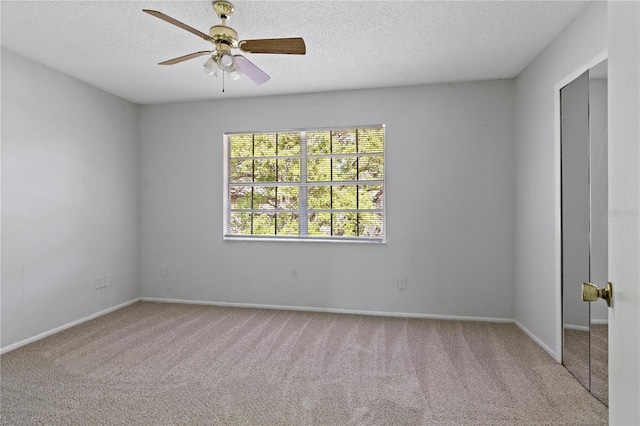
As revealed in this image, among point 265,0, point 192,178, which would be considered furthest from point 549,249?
point 192,178

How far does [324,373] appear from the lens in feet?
8.52

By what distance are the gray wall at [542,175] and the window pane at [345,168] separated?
5.45ft

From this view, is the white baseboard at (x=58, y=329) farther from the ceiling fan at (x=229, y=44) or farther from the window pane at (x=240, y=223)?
the ceiling fan at (x=229, y=44)

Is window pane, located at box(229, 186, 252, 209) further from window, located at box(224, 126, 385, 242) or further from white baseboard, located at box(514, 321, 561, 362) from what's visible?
white baseboard, located at box(514, 321, 561, 362)

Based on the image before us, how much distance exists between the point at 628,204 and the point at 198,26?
2.72 metres

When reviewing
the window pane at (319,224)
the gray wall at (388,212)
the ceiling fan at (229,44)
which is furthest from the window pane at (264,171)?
the ceiling fan at (229,44)

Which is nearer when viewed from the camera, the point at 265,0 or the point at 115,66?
the point at 265,0

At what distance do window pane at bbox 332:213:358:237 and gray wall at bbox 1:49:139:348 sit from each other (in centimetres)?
252

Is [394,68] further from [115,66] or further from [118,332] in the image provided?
[118,332]

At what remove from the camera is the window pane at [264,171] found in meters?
4.38

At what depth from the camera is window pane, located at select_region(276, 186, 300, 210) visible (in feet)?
14.2

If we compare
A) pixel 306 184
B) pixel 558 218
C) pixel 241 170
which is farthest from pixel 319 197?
pixel 558 218

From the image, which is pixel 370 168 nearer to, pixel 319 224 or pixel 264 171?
pixel 319 224

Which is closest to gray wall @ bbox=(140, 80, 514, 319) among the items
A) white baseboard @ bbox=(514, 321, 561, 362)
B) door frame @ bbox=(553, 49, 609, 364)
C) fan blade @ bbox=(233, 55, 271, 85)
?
white baseboard @ bbox=(514, 321, 561, 362)
